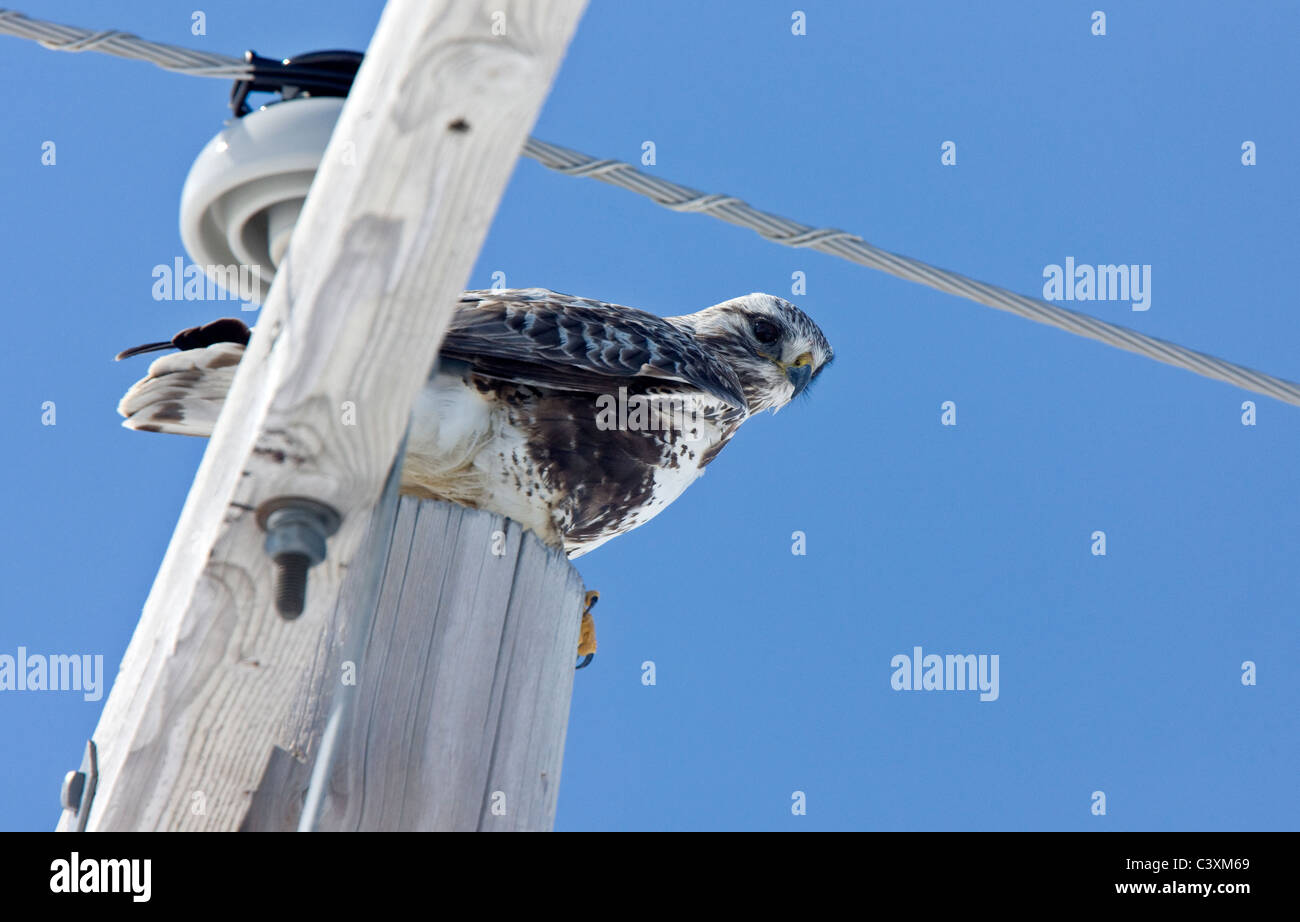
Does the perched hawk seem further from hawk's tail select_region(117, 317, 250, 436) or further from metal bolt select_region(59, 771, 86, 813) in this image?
metal bolt select_region(59, 771, 86, 813)

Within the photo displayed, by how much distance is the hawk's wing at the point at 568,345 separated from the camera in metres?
3.74

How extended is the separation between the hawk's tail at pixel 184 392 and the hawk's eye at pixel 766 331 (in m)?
2.85

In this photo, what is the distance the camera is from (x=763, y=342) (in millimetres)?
5941

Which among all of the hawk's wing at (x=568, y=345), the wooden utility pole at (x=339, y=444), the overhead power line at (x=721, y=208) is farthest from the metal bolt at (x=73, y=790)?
the hawk's wing at (x=568, y=345)

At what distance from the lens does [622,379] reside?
3973mm

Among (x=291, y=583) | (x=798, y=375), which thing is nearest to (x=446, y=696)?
(x=291, y=583)

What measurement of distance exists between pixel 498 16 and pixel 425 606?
1183 mm

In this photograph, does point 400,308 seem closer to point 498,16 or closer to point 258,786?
point 498,16

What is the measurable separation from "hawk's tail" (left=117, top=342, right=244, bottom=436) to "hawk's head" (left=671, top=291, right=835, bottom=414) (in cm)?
253

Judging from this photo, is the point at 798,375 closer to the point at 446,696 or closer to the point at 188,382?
the point at 188,382

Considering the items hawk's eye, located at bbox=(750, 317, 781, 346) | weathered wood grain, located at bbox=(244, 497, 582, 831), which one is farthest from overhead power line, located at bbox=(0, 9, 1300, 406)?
hawk's eye, located at bbox=(750, 317, 781, 346)
